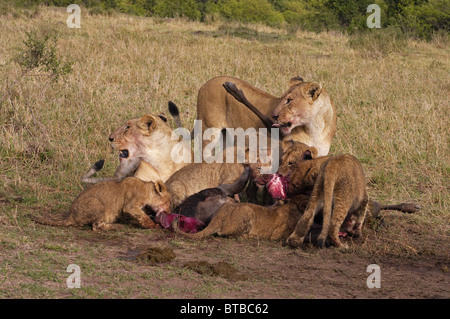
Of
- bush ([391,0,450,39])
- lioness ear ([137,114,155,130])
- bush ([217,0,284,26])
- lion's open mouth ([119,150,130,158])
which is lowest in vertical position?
lion's open mouth ([119,150,130,158])

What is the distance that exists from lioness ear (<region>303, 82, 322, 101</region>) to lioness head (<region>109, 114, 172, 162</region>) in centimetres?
150

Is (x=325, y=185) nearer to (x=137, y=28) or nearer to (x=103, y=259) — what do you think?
(x=103, y=259)

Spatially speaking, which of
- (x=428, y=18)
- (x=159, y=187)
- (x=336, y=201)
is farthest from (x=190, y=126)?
(x=428, y=18)

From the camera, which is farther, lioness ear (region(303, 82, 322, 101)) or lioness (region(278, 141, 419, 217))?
lioness ear (region(303, 82, 322, 101))

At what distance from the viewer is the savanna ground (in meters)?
4.25

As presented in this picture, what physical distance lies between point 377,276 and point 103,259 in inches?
74.8

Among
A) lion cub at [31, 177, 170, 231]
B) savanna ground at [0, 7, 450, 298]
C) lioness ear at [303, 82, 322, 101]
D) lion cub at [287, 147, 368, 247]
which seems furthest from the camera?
lioness ear at [303, 82, 322, 101]

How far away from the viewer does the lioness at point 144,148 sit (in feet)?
20.5

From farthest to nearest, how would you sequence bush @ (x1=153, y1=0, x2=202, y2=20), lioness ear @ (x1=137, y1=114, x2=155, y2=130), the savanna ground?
bush @ (x1=153, y1=0, x2=202, y2=20)
lioness ear @ (x1=137, y1=114, x2=155, y2=130)
the savanna ground

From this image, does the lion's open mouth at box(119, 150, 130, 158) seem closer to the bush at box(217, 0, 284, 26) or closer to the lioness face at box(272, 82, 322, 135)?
the lioness face at box(272, 82, 322, 135)

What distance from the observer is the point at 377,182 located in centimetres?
718

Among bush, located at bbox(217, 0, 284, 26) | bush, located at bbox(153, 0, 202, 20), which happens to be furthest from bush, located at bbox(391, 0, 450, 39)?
bush, located at bbox(217, 0, 284, 26)
